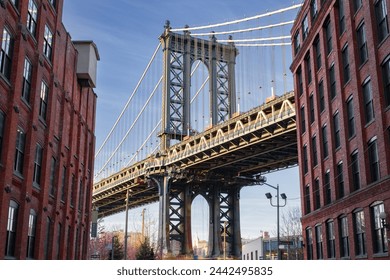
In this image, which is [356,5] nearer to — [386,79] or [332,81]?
[332,81]

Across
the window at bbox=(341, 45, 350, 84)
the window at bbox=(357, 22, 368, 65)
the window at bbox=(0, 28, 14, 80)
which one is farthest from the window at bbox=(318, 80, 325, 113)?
the window at bbox=(0, 28, 14, 80)

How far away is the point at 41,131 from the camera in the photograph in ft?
89.0

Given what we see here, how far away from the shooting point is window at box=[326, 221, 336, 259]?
33406mm

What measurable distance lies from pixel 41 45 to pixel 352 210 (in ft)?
58.5

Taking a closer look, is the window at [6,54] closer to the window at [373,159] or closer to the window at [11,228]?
the window at [11,228]

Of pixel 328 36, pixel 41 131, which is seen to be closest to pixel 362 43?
pixel 328 36

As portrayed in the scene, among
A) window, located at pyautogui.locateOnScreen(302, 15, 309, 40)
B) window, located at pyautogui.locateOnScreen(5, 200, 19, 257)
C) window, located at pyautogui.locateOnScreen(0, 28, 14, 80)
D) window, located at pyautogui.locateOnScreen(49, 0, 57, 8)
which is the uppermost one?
window, located at pyautogui.locateOnScreen(302, 15, 309, 40)

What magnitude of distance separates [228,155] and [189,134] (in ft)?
43.2

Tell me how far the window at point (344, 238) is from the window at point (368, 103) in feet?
19.8

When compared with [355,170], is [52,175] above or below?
below

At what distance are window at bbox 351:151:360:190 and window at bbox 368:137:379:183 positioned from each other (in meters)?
Result: 1.85

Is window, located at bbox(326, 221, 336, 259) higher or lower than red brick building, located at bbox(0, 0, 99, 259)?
lower

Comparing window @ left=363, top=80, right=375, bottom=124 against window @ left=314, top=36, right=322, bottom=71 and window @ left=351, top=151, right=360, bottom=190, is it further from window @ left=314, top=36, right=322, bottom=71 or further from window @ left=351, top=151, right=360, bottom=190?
window @ left=314, top=36, right=322, bottom=71
